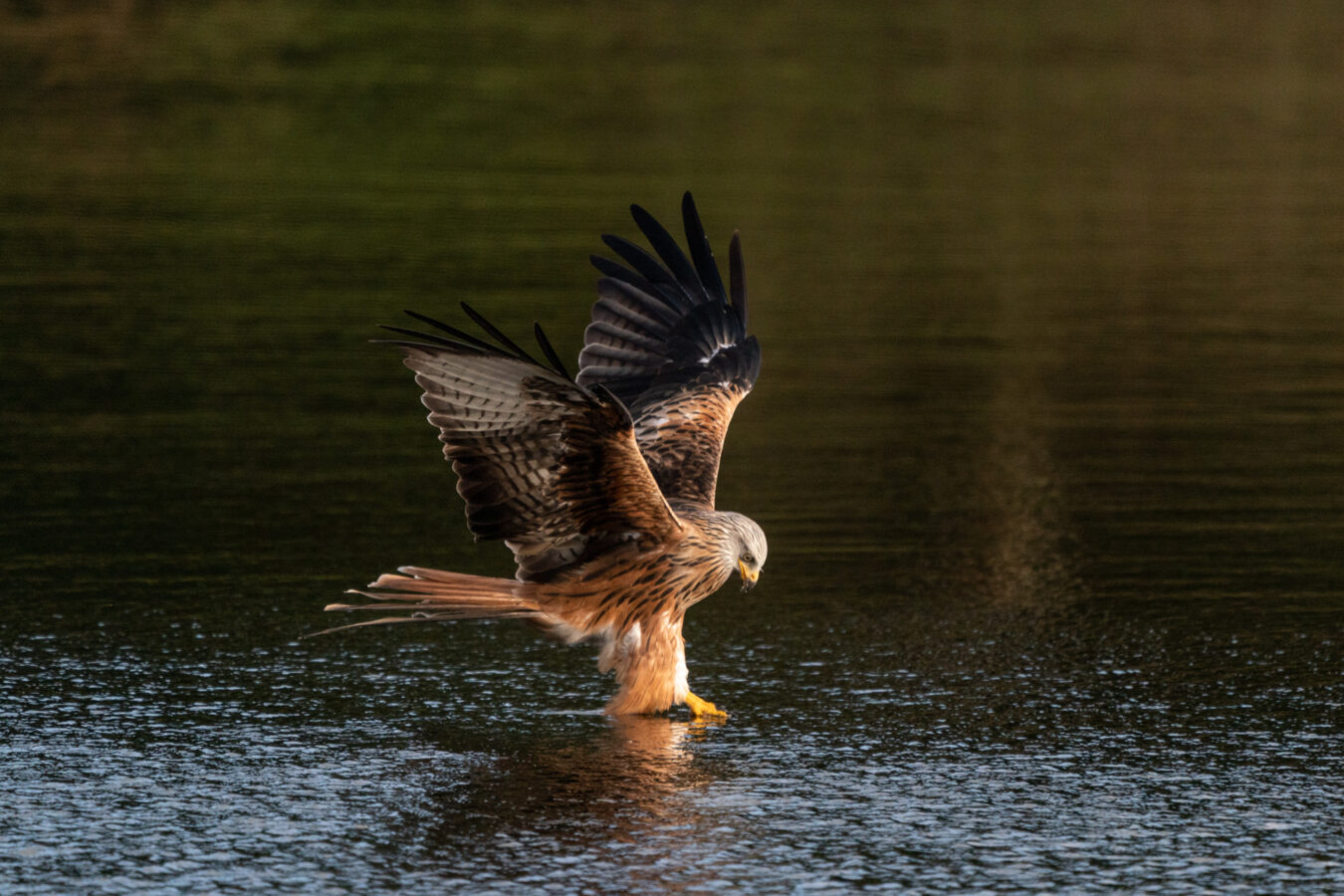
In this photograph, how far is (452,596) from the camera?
268 inches

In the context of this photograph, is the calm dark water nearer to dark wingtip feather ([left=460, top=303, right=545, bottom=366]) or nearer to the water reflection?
the water reflection

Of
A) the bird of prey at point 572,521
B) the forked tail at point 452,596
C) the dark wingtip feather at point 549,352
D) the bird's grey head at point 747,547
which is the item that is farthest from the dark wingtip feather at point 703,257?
the dark wingtip feather at point 549,352

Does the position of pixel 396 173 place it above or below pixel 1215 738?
above

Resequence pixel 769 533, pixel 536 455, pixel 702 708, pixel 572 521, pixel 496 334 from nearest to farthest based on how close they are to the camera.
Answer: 1. pixel 496 334
2. pixel 536 455
3. pixel 572 521
4. pixel 702 708
5. pixel 769 533

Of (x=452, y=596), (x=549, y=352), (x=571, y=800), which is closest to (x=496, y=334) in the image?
(x=549, y=352)

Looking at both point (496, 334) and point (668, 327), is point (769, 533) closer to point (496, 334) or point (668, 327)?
point (668, 327)

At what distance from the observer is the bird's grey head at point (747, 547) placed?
267 inches

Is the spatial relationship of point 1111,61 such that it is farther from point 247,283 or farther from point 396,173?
point 247,283

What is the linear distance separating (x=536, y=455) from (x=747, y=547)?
0.74 m

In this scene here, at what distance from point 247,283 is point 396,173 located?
31.7 feet

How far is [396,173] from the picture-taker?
86.5ft

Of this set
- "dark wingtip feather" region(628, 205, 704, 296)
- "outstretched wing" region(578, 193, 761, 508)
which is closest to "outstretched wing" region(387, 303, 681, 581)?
"outstretched wing" region(578, 193, 761, 508)

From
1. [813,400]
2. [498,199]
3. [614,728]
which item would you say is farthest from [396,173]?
[614,728]

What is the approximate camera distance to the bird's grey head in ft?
22.3
